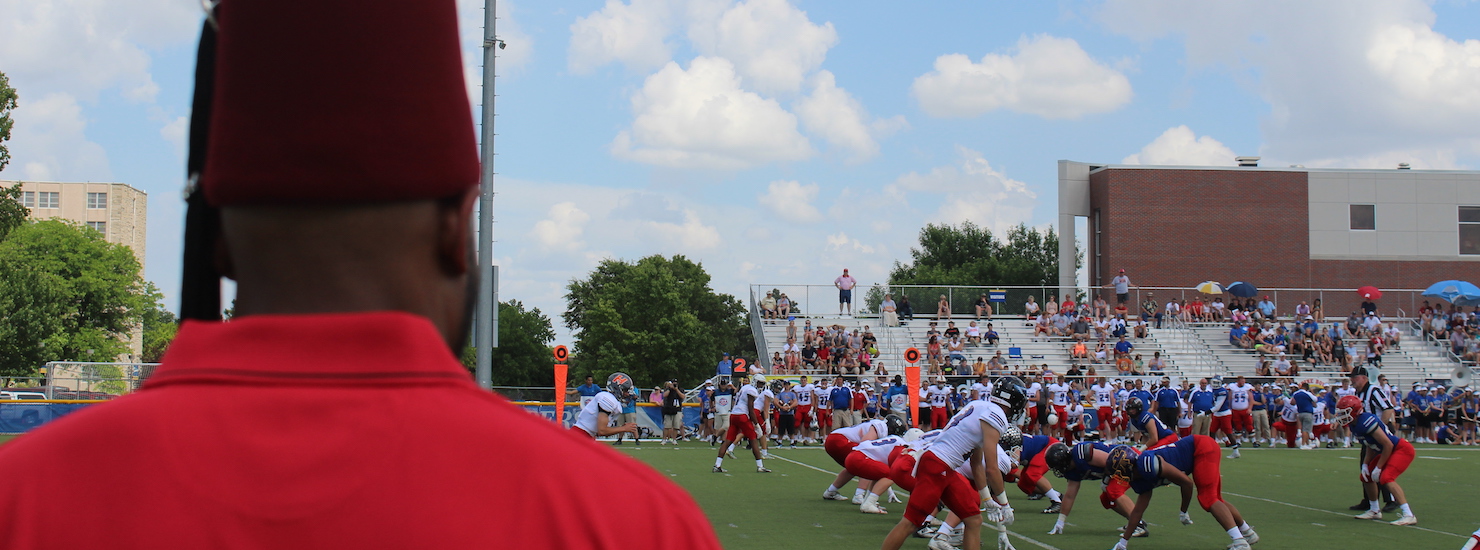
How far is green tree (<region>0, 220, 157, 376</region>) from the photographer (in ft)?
176

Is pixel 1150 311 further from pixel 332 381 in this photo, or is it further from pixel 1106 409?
pixel 332 381

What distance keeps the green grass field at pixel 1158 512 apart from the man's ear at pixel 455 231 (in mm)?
10416

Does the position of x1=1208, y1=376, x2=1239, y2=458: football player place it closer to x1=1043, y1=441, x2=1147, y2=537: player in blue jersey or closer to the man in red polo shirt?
x1=1043, y1=441, x2=1147, y2=537: player in blue jersey

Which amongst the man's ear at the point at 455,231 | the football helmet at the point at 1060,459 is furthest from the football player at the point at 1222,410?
the man's ear at the point at 455,231

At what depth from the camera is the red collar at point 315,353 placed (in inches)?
49.4

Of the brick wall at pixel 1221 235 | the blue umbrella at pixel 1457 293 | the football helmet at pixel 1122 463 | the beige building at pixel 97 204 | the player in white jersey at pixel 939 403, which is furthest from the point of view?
the beige building at pixel 97 204

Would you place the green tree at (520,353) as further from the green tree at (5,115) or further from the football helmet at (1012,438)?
the football helmet at (1012,438)

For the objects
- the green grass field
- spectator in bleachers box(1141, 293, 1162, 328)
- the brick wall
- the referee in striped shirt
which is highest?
the brick wall

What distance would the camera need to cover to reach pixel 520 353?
8844 cm

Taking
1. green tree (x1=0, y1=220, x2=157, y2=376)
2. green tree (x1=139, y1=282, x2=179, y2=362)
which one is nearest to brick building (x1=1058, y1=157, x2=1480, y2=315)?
green tree (x1=0, y1=220, x2=157, y2=376)

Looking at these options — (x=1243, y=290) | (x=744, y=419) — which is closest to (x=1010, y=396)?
(x=744, y=419)

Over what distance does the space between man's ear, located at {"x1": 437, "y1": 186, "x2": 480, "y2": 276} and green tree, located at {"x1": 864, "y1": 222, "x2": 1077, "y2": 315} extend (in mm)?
85347

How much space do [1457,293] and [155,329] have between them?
8132cm

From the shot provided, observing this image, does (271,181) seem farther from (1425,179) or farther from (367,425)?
(1425,179)
